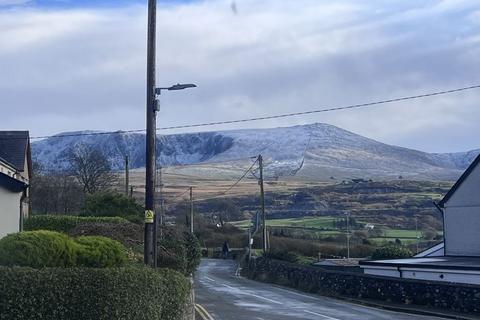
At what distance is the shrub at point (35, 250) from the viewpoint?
16969mm

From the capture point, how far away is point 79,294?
15.5m

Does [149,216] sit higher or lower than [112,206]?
lower

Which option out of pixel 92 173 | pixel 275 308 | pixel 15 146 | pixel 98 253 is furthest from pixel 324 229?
pixel 98 253

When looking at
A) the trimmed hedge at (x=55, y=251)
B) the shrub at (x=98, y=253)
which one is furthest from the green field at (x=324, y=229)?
the trimmed hedge at (x=55, y=251)

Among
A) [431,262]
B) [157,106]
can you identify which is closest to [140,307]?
[157,106]

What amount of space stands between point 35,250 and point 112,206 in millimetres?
28010

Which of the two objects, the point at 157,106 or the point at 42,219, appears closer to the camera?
the point at 157,106

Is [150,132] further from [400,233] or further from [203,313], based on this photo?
[400,233]

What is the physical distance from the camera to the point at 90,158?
79.7m

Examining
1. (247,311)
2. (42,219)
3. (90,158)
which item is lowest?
(247,311)

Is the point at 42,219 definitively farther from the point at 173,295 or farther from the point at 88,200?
the point at 173,295

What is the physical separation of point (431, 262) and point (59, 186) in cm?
3916

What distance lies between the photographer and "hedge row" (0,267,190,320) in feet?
49.0

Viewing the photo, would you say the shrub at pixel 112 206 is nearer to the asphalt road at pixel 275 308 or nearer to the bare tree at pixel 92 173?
the asphalt road at pixel 275 308
